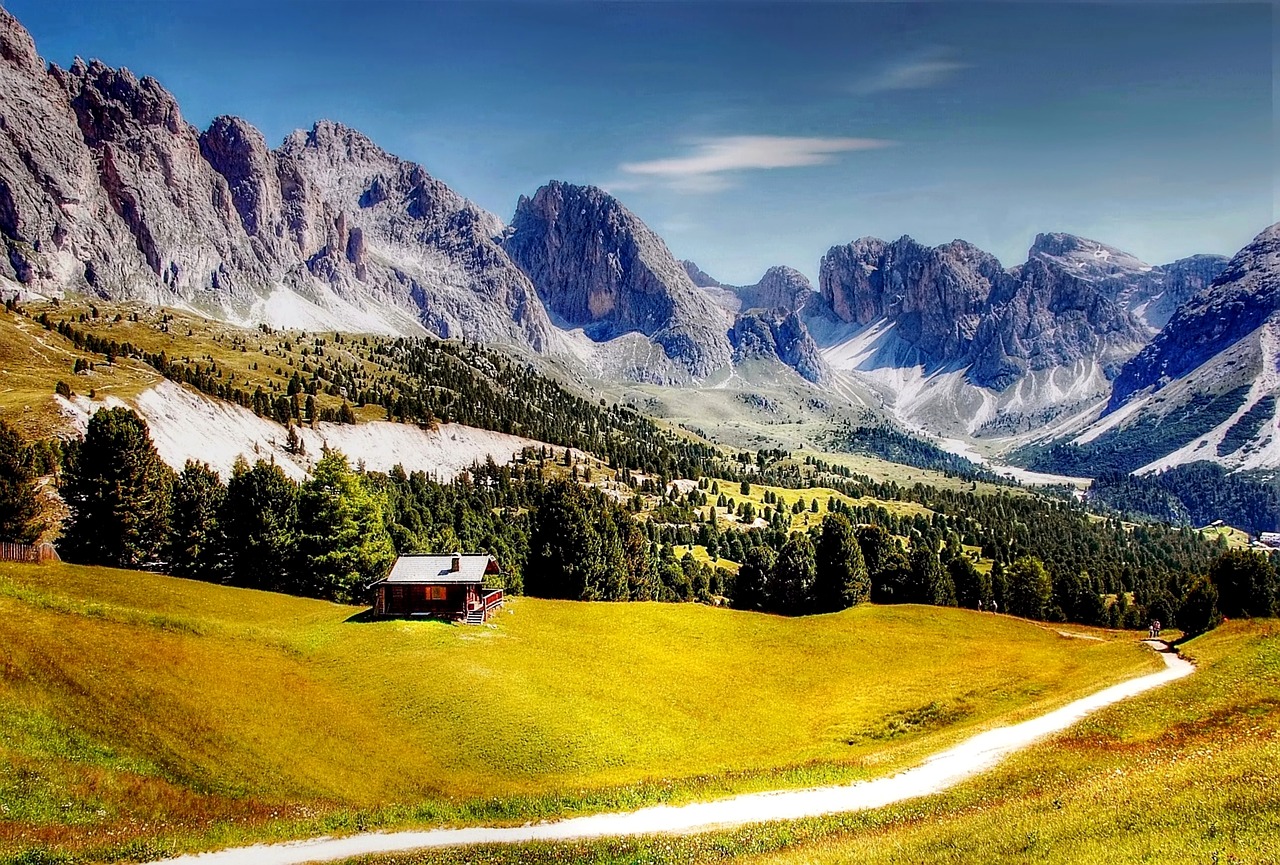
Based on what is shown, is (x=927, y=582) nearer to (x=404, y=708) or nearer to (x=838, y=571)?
(x=838, y=571)

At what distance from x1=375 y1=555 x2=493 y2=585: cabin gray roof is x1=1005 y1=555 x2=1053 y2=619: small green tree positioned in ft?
324

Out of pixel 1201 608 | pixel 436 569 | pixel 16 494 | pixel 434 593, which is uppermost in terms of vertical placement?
pixel 16 494

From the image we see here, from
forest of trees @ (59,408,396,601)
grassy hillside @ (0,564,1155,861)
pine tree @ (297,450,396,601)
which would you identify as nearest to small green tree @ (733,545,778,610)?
grassy hillside @ (0,564,1155,861)

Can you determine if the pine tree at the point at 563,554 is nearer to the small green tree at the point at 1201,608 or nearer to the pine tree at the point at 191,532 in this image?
the pine tree at the point at 191,532

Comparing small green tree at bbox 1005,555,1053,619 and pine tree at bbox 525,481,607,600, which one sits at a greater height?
pine tree at bbox 525,481,607,600

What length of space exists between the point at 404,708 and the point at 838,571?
228 feet

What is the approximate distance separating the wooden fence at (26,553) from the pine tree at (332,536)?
25.0 m

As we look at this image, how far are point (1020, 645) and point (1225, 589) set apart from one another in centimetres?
5655

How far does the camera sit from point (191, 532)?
85125 millimetres

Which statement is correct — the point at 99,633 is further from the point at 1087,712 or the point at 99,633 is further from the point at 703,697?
the point at 1087,712

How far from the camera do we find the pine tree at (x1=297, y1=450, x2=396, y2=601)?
282 ft

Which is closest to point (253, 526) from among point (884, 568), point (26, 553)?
point (26, 553)

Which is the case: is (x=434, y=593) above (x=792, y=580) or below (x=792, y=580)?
above

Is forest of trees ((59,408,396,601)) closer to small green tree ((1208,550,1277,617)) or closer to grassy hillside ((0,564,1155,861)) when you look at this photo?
grassy hillside ((0,564,1155,861))
